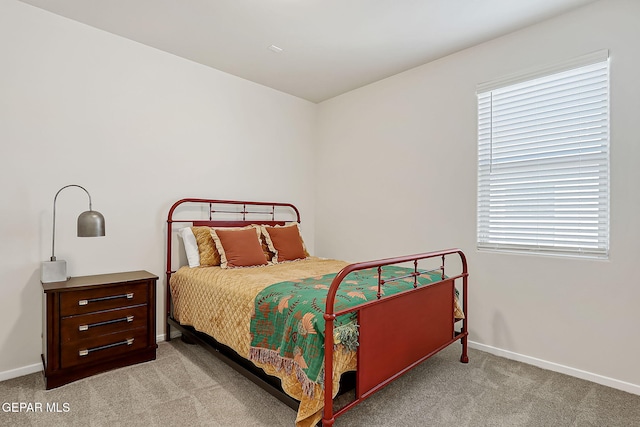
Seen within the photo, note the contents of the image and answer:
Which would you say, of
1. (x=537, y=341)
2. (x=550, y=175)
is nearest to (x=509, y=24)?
(x=550, y=175)

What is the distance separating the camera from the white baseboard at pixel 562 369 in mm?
2299

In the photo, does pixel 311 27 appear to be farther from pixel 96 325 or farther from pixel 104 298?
pixel 96 325

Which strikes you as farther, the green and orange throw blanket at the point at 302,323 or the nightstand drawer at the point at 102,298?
the nightstand drawer at the point at 102,298

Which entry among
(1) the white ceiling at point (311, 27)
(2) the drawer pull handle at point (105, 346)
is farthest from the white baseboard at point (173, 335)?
(1) the white ceiling at point (311, 27)

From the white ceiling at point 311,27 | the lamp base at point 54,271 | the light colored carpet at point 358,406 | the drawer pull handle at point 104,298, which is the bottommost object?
the light colored carpet at point 358,406

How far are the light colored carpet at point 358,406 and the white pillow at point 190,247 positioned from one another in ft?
2.87

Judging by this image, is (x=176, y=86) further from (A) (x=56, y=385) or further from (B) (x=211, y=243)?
(A) (x=56, y=385)

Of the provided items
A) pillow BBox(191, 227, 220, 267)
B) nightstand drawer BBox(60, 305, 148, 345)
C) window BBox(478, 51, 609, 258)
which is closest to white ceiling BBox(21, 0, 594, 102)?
window BBox(478, 51, 609, 258)

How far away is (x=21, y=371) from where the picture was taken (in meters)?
2.47

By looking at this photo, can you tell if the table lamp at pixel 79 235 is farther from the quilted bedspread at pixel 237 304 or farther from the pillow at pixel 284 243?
the pillow at pixel 284 243

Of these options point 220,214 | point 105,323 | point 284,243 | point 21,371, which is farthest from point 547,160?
point 21,371

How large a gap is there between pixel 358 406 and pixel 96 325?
1949 mm

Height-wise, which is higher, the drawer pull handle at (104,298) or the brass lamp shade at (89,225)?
the brass lamp shade at (89,225)

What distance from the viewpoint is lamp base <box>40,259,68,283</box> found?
96.3 inches
